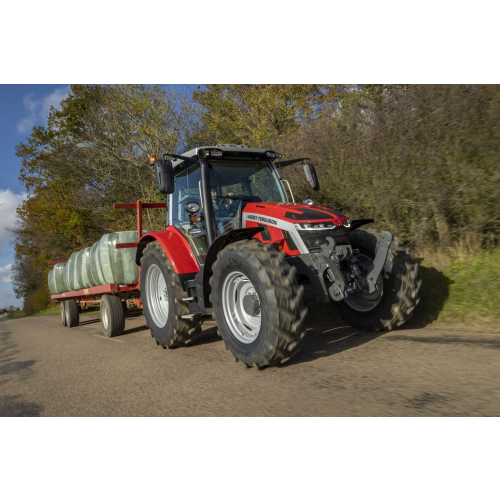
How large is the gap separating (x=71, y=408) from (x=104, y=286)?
4761 mm

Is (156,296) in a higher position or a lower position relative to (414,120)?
lower

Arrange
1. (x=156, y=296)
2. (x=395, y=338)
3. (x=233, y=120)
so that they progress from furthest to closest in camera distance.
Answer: (x=233, y=120)
(x=156, y=296)
(x=395, y=338)

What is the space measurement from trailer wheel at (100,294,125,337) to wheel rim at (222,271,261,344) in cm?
397

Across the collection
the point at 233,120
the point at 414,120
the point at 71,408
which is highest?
the point at 233,120

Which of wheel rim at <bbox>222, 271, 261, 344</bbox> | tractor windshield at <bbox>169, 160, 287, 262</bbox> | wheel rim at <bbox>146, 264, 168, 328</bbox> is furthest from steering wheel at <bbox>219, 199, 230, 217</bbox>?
wheel rim at <bbox>146, 264, 168, 328</bbox>

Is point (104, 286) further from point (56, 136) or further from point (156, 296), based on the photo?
point (56, 136)

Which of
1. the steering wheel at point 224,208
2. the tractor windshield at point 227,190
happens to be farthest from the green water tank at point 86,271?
the steering wheel at point 224,208

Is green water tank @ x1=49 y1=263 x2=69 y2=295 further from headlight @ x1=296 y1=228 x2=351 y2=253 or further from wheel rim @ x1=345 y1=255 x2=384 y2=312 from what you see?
headlight @ x1=296 y1=228 x2=351 y2=253

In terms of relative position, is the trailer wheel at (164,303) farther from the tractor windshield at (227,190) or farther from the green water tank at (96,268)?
the green water tank at (96,268)

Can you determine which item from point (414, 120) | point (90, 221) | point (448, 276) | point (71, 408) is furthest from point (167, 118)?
point (71, 408)

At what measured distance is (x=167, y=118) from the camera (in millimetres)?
18625

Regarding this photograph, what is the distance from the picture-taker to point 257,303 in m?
4.44

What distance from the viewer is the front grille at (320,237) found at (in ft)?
15.2

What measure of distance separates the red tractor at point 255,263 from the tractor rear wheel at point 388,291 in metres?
0.01
